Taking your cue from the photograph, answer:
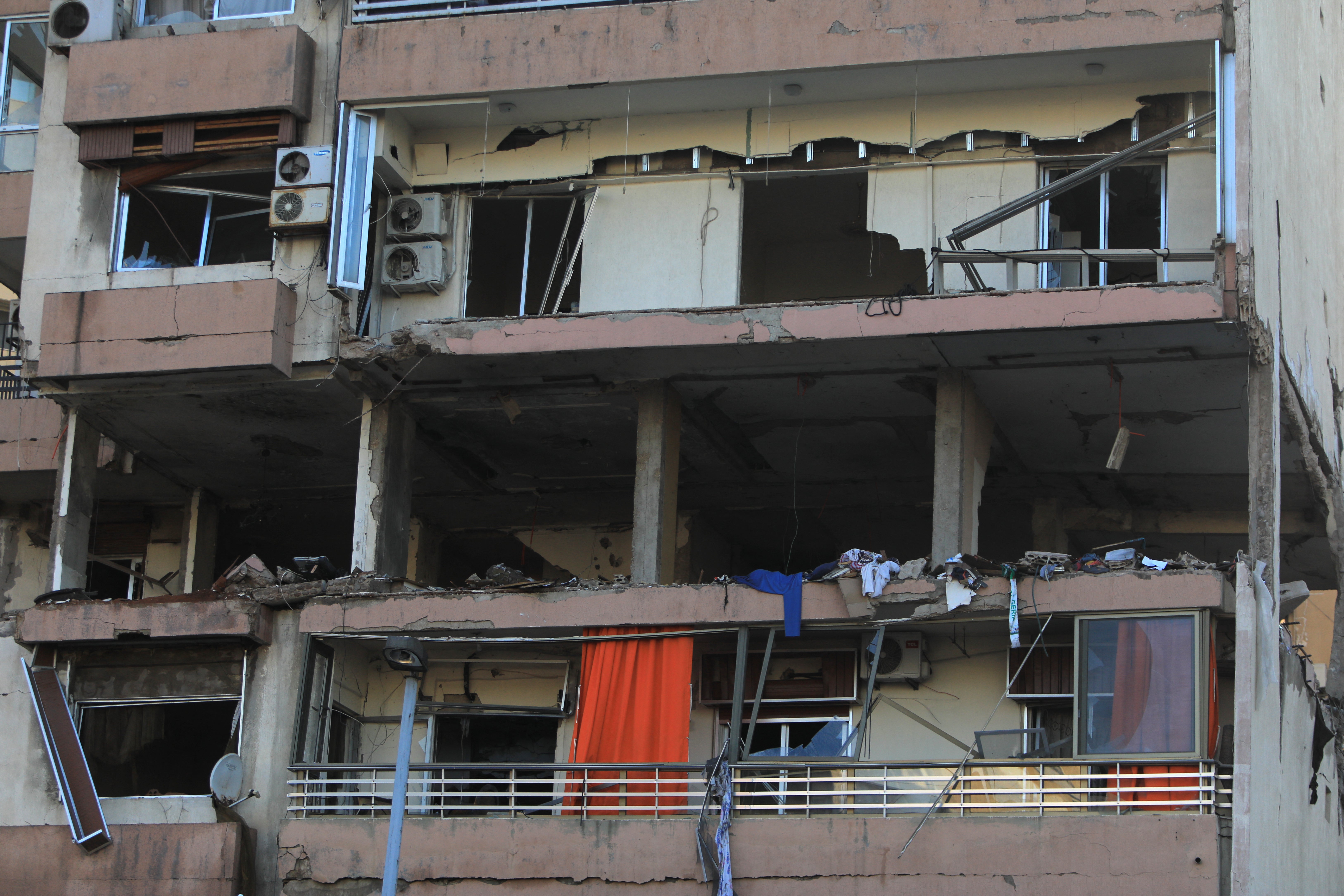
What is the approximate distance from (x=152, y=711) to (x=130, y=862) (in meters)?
3.08

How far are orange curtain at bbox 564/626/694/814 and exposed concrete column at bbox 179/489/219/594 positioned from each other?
24.7ft

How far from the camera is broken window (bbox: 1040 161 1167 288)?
17031 millimetres

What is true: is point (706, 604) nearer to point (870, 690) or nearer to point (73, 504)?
point (870, 690)

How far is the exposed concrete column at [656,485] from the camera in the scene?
57.5 ft

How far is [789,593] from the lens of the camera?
1631cm

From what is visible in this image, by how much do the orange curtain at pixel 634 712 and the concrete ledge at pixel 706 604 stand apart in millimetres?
283

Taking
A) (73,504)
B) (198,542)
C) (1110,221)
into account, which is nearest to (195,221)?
(73,504)

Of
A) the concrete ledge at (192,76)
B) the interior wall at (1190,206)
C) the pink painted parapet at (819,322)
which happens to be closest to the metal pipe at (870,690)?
the pink painted parapet at (819,322)

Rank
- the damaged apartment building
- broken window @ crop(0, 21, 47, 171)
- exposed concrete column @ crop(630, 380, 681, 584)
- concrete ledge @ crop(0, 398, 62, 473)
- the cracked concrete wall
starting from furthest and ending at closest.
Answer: broken window @ crop(0, 21, 47, 171)
concrete ledge @ crop(0, 398, 62, 473)
the cracked concrete wall
exposed concrete column @ crop(630, 380, 681, 584)
the damaged apartment building

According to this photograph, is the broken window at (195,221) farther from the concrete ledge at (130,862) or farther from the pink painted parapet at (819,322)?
the concrete ledge at (130,862)

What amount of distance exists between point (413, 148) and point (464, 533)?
6.58 meters

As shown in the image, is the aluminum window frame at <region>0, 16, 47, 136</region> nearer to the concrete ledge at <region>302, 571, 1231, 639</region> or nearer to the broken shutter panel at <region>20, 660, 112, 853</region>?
the concrete ledge at <region>302, 571, 1231, 639</region>

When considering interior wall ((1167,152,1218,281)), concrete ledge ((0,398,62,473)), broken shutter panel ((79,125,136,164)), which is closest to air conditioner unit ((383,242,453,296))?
broken shutter panel ((79,125,136,164))

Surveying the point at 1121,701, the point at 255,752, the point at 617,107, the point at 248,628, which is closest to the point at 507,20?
the point at 617,107
